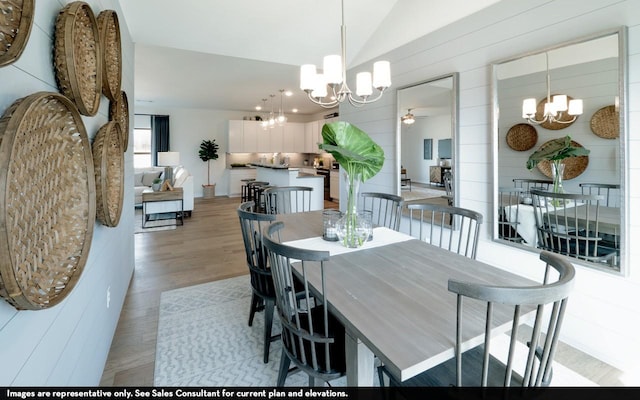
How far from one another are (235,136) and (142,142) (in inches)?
98.5

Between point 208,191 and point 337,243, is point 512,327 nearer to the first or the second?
point 337,243

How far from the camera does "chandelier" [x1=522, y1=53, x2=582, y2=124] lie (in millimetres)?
2221

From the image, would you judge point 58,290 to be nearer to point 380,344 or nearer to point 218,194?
point 380,344

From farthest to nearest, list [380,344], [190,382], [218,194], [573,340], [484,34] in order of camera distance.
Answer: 1. [218,194]
2. [484,34]
3. [573,340]
4. [190,382]
5. [380,344]

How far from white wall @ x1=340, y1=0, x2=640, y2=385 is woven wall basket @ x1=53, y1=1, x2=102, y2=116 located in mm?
2801

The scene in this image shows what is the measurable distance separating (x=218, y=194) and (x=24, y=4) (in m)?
9.12

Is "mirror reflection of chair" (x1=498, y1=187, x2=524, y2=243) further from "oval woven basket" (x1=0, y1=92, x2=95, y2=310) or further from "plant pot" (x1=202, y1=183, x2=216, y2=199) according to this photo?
"plant pot" (x1=202, y1=183, x2=216, y2=199)

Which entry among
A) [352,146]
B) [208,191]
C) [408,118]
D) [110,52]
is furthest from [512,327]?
[208,191]

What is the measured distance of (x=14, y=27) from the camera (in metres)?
0.83

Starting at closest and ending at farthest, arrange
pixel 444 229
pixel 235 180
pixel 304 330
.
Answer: pixel 304 330, pixel 444 229, pixel 235 180

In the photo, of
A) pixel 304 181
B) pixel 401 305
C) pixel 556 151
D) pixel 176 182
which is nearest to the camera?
pixel 401 305

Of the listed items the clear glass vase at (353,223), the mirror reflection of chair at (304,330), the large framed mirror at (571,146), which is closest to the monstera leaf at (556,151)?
the large framed mirror at (571,146)

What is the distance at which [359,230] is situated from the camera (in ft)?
6.37

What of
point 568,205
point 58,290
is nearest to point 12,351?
point 58,290
